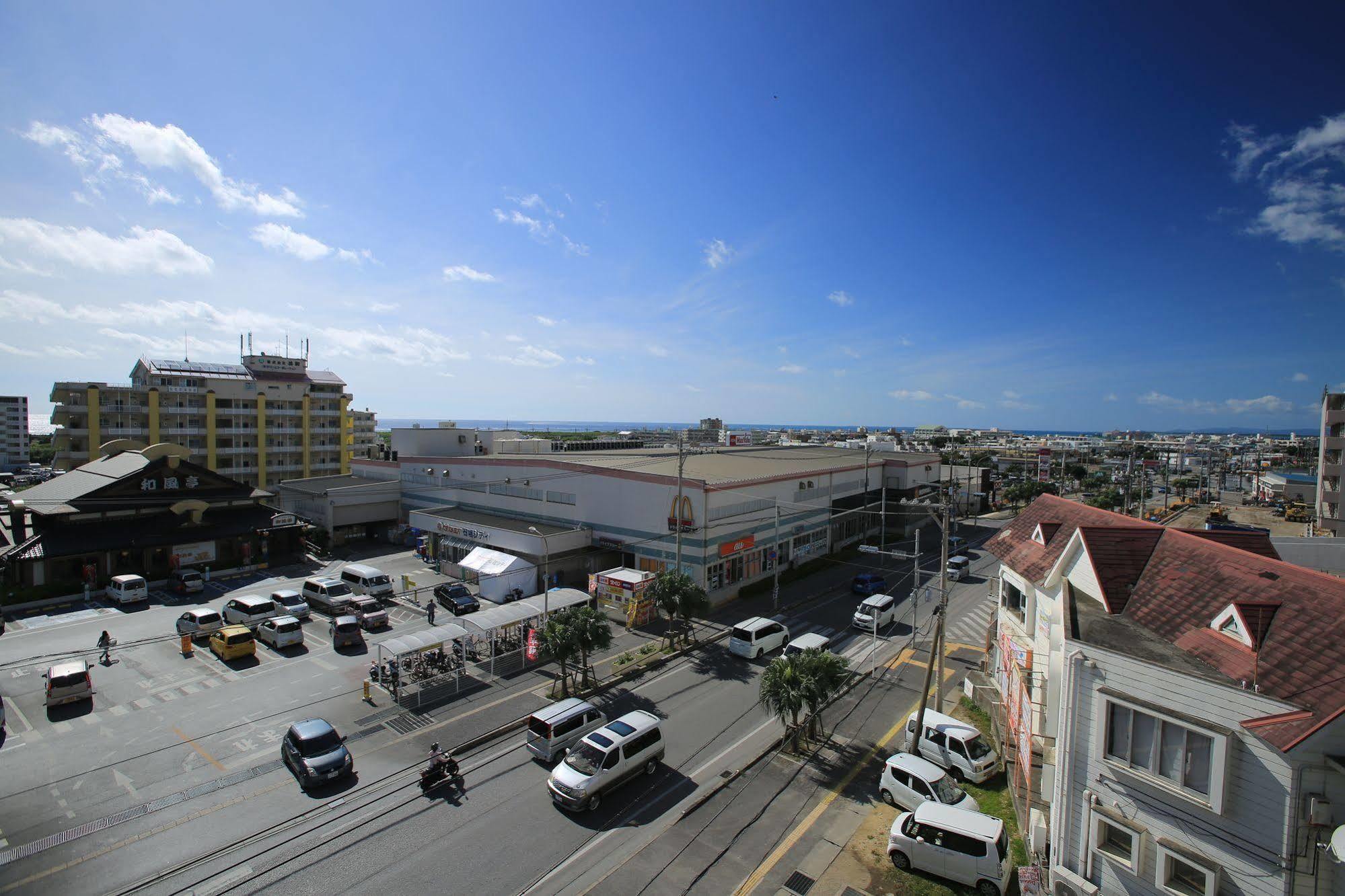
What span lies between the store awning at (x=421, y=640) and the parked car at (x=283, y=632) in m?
6.46

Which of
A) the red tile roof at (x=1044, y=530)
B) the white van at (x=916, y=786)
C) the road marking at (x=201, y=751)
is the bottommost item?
the road marking at (x=201, y=751)

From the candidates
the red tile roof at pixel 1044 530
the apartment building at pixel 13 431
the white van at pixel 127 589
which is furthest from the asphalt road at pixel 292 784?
the apartment building at pixel 13 431

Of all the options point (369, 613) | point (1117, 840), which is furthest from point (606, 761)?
point (369, 613)

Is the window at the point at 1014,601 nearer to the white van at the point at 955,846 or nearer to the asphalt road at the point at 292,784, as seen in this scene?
the white van at the point at 955,846

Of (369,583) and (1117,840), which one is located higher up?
(1117,840)

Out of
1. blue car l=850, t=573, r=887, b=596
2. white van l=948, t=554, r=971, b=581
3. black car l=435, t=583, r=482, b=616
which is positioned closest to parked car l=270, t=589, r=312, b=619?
black car l=435, t=583, r=482, b=616

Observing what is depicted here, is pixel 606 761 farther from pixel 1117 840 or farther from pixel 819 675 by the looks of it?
pixel 1117 840

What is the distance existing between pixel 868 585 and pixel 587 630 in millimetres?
20199

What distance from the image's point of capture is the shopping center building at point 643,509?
3228 cm

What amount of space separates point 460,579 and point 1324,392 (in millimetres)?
71360

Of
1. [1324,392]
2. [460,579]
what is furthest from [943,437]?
[460,579]

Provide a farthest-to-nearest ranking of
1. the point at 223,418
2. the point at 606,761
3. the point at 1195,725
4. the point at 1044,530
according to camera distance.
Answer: the point at 223,418, the point at 1044,530, the point at 606,761, the point at 1195,725

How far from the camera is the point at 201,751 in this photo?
17.0 metres

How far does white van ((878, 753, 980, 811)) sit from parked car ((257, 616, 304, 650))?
24.2 m
